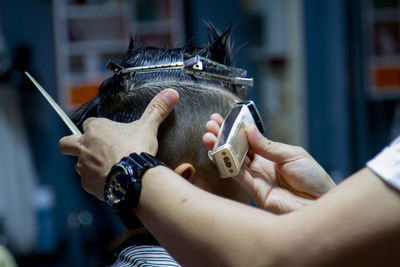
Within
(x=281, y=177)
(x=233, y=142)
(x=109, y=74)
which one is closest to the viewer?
(x=233, y=142)

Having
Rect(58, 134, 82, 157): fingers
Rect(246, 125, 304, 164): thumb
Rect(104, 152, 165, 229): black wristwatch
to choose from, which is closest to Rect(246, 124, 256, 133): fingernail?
Rect(246, 125, 304, 164): thumb

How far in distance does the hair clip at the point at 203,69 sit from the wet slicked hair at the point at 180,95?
0.02 meters

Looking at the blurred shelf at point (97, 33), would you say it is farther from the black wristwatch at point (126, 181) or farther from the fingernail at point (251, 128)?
the black wristwatch at point (126, 181)

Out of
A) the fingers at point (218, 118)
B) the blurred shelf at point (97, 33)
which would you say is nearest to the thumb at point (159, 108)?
→ the fingers at point (218, 118)

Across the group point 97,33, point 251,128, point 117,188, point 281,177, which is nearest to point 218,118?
point 251,128

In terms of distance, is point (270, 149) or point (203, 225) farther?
point (270, 149)

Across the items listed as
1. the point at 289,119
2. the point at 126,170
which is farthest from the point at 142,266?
the point at 289,119

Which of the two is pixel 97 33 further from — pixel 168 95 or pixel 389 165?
pixel 389 165

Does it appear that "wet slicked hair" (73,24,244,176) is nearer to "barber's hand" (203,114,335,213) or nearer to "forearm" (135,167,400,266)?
"barber's hand" (203,114,335,213)

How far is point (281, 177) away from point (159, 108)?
16.2 inches

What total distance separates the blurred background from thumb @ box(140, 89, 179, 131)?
2.02m

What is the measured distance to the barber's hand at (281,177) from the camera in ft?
4.05

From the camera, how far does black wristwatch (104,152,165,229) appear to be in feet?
3.04

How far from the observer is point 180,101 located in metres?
1.27
